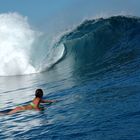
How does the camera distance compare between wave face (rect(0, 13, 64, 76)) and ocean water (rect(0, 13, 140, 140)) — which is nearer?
ocean water (rect(0, 13, 140, 140))

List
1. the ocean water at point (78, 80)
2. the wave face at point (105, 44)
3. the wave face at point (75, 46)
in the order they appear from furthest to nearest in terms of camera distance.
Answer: the wave face at point (75, 46)
the wave face at point (105, 44)
the ocean water at point (78, 80)

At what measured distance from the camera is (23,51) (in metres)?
29.0

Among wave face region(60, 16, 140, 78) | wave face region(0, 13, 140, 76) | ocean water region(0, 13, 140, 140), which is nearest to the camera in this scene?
ocean water region(0, 13, 140, 140)

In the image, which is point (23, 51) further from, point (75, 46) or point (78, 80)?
point (78, 80)

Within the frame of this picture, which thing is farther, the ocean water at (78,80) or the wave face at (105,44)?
the wave face at (105,44)

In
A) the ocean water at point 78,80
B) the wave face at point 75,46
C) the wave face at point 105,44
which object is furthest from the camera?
the wave face at point 75,46

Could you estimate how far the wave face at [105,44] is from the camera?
17688 millimetres

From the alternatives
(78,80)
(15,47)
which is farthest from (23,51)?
(78,80)

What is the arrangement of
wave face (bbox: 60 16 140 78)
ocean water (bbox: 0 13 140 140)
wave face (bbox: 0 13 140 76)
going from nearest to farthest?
ocean water (bbox: 0 13 140 140), wave face (bbox: 60 16 140 78), wave face (bbox: 0 13 140 76)

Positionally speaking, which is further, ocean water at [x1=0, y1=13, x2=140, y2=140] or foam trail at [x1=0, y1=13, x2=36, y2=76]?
foam trail at [x1=0, y1=13, x2=36, y2=76]

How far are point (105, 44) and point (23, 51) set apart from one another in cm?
783

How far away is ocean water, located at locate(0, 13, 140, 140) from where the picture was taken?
8.45 metres

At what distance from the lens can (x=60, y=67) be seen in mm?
22312

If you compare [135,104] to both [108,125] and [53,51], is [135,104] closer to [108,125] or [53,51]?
[108,125]
